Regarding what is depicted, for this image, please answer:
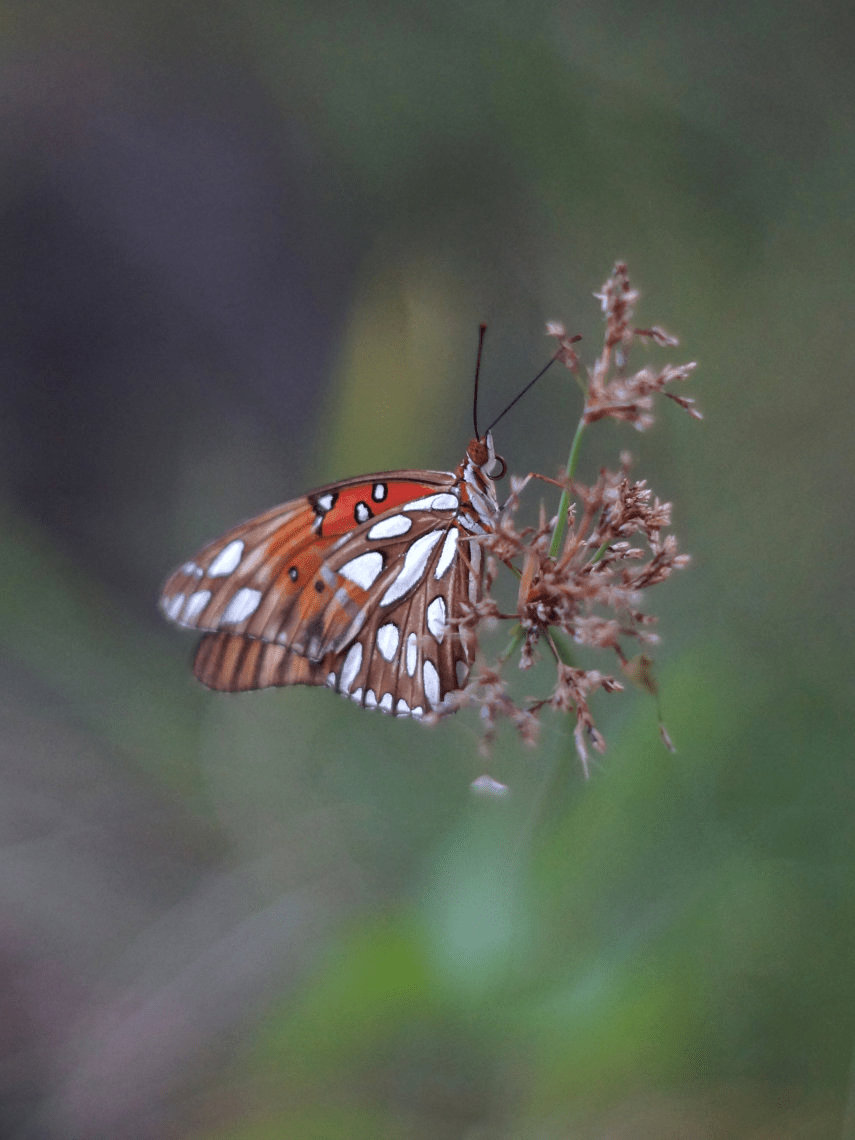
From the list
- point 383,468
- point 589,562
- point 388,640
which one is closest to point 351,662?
point 388,640

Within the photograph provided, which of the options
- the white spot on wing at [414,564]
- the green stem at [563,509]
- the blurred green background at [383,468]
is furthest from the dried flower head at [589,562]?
the white spot on wing at [414,564]

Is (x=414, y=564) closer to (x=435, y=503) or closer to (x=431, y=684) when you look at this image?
(x=435, y=503)

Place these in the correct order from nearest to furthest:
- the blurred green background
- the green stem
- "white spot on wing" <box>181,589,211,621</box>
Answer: the green stem
"white spot on wing" <box>181,589,211,621</box>
the blurred green background

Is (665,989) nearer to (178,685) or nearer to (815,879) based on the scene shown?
(815,879)

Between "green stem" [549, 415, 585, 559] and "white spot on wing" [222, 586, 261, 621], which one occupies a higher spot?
"green stem" [549, 415, 585, 559]

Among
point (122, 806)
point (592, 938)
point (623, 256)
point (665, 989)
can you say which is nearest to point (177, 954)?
point (122, 806)

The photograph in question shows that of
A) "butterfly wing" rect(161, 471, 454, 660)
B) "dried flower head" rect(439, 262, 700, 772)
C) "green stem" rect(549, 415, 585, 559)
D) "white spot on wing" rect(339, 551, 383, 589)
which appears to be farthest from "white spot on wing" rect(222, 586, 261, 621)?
"green stem" rect(549, 415, 585, 559)

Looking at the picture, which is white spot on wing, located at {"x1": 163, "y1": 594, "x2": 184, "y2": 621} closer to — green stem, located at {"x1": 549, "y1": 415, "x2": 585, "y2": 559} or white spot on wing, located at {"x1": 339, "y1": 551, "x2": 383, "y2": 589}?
white spot on wing, located at {"x1": 339, "y1": 551, "x2": 383, "y2": 589}
